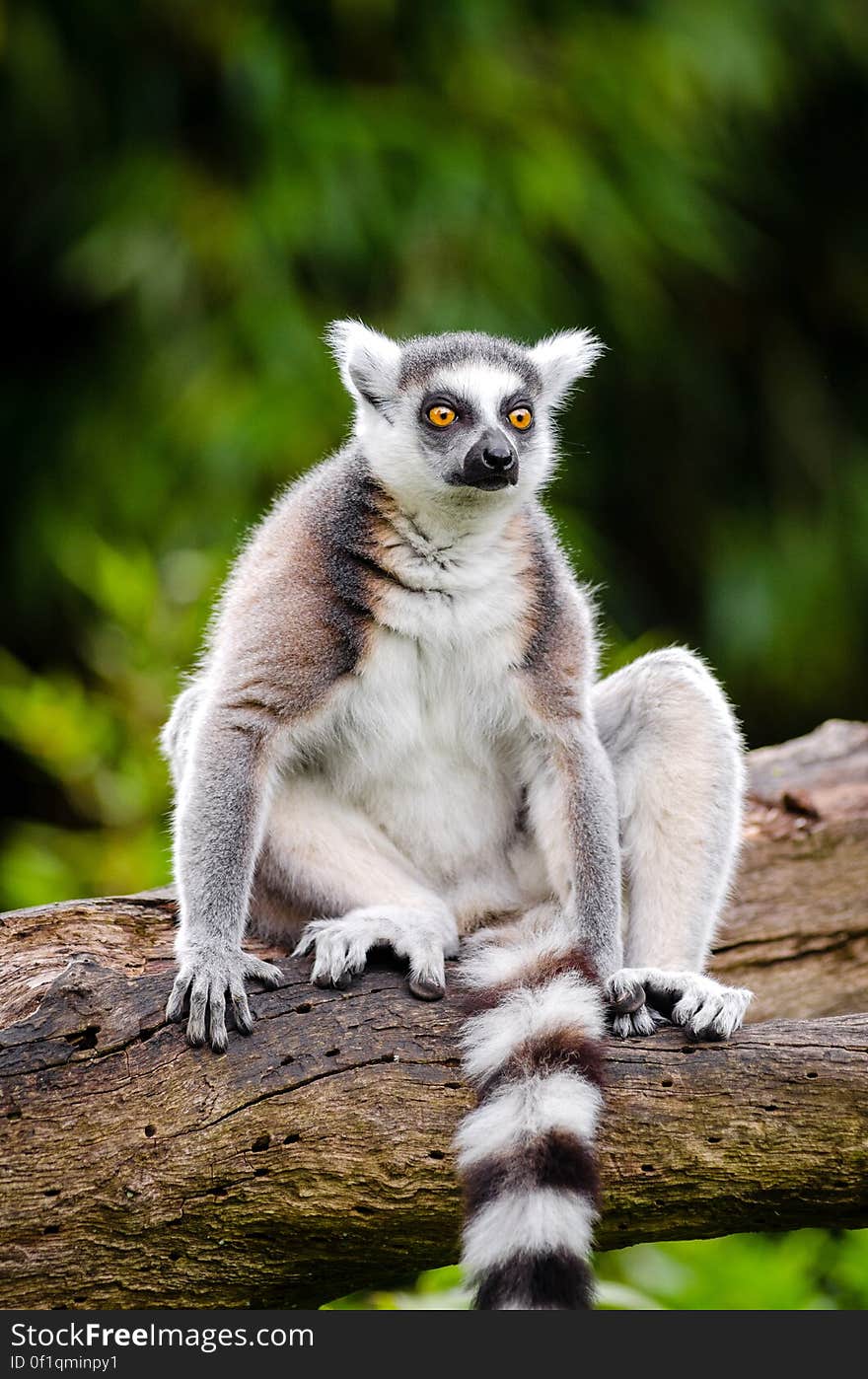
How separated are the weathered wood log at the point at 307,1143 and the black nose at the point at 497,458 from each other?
135cm

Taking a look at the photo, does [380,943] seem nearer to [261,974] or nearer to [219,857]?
[261,974]

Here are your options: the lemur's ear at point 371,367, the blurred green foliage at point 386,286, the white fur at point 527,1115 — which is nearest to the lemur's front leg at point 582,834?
the white fur at point 527,1115

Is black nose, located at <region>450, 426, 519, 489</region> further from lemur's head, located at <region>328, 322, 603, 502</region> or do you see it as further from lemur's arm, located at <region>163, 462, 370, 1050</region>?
lemur's arm, located at <region>163, 462, 370, 1050</region>

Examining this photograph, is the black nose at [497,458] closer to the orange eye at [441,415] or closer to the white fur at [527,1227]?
the orange eye at [441,415]

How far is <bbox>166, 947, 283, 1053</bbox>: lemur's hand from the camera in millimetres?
3244

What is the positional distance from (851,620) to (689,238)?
2.38 meters

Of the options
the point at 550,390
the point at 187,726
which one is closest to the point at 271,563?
the point at 187,726

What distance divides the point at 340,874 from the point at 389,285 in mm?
4593

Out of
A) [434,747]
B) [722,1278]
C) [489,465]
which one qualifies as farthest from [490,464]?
[722,1278]

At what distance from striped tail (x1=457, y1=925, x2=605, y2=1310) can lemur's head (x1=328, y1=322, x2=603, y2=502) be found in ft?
4.06

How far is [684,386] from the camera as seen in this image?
8.66 m

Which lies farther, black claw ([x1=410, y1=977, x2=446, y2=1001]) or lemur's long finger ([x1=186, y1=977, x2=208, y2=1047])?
black claw ([x1=410, y1=977, x2=446, y2=1001])

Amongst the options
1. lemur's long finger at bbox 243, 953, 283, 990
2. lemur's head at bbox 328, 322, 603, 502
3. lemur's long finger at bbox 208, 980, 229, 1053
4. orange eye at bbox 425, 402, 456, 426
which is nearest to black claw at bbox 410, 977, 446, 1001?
lemur's long finger at bbox 243, 953, 283, 990

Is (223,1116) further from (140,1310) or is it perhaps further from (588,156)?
(588,156)
